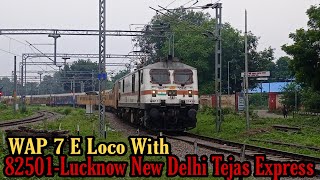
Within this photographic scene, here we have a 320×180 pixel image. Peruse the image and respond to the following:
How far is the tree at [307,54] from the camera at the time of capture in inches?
1232

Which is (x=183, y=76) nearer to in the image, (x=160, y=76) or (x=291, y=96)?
(x=160, y=76)

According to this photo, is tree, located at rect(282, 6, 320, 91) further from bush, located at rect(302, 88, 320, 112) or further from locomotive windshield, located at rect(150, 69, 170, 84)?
bush, located at rect(302, 88, 320, 112)

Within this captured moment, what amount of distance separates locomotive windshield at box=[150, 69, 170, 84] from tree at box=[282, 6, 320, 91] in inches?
439

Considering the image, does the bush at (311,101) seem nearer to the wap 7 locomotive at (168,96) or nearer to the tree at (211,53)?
the tree at (211,53)

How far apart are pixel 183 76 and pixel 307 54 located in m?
10.7

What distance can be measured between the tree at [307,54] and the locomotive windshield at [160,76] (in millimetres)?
11145

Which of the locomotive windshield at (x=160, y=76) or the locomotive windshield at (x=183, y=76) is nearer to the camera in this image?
the locomotive windshield at (x=160, y=76)

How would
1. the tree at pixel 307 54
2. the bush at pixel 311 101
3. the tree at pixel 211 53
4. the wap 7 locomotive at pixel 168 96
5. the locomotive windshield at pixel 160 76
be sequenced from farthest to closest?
the tree at pixel 211 53 → the bush at pixel 311 101 → the tree at pixel 307 54 → the locomotive windshield at pixel 160 76 → the wap 7 locomotive at pixel 168 96

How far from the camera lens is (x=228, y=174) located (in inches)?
394

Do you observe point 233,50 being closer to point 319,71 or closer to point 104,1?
point 319,71

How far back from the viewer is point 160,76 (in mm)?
24812

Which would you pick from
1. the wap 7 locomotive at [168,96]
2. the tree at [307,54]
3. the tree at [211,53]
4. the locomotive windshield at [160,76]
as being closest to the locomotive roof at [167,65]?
the wap 7 locomotive at [168,96]

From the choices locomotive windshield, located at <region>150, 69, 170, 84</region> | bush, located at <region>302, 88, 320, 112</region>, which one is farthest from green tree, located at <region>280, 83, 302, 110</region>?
locomotive windshield, located at <region>150, 69, 170, 84</region>

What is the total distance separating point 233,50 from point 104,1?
4531 centimetres
